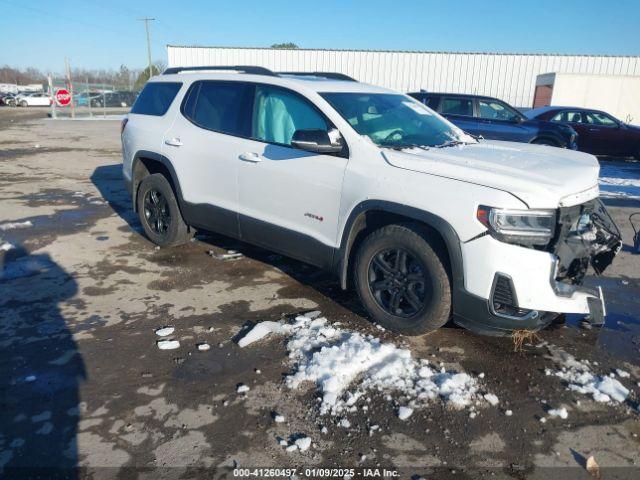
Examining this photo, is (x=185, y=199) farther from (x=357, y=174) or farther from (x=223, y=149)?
(x=357, y=174)

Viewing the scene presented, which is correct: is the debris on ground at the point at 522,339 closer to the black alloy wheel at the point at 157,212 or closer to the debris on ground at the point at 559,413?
the debris on ground at the point at 559,413

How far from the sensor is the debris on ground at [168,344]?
3.52 meters

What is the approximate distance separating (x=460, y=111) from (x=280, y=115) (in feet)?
28.4

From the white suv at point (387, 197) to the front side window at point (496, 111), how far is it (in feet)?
24.9

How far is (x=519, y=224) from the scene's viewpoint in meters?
3.07

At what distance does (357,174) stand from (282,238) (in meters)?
1.00

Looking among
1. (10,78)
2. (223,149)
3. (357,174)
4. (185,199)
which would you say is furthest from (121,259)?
(10,78)

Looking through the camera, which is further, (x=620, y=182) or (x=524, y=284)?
(x=620, y=182)

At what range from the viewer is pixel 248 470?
240cm

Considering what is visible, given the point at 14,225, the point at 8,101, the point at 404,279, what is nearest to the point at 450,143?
the point at 404,279

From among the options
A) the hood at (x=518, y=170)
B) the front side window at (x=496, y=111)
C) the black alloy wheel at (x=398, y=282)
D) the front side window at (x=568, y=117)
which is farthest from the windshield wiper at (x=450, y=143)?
the front side window at (x=568, y=117)

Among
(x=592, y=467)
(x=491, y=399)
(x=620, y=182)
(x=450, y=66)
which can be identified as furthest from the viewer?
(x=450, y=66)

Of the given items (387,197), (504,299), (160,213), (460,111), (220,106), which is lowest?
(160,213)

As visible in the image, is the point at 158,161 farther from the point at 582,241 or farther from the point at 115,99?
the point at 115,99
